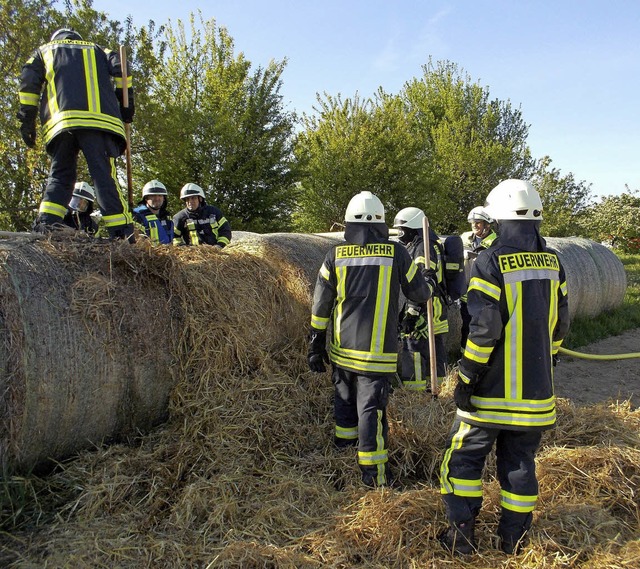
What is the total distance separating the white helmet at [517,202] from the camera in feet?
11.2

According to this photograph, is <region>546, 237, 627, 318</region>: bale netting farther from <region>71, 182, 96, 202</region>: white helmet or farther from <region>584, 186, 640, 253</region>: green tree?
<region>584, 186, 640, 253</region>: green tree

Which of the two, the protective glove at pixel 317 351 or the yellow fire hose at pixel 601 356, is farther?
the yellow fire hose at pixel 601 356

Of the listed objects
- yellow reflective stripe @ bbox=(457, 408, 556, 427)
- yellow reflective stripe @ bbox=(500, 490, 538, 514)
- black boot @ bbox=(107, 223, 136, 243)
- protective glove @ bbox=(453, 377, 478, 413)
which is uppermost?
black boot @ bbox=(107, 223, 136, 243)

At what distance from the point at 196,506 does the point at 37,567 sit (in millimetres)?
1020

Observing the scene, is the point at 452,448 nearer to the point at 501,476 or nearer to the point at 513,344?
the point at 501,476

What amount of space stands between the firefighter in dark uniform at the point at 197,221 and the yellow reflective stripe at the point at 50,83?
7.49 ft

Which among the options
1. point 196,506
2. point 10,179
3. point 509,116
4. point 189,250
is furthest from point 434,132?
point 196,506

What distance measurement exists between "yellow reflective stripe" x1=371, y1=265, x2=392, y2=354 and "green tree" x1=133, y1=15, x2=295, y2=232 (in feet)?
41.6

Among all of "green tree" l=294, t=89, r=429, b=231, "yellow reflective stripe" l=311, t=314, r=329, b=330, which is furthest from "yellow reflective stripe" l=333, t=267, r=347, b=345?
"green tree" l=294, t=89, r=429, b=231

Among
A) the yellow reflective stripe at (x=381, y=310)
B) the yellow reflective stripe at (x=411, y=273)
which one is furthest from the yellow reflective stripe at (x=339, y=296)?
the yellow reflective stripe at (x=411, y=273)

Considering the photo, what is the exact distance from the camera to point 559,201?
33.7 m

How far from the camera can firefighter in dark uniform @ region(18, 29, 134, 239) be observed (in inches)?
191

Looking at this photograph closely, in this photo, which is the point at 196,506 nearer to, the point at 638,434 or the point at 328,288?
the point at 328,288

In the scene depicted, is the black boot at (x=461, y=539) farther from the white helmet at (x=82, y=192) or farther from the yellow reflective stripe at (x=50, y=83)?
the white helmet at (x=82, y=192)
